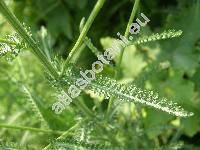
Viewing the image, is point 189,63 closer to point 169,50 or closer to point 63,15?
point 169,50

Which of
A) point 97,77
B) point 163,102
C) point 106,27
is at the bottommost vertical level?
point 163,102

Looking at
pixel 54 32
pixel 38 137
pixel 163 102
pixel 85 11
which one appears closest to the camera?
pixel 163 102

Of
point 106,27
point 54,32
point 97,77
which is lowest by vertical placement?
point 97,77

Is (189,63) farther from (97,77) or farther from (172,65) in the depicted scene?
(97,77)

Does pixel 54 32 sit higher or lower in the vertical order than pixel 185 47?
higher

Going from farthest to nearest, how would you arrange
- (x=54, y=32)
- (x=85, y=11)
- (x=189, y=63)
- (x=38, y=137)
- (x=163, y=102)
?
(x=54, y=32) < (x=85, y=11) < (x=38, y=137) < (x=189, y=63) < (x=163, y=102)

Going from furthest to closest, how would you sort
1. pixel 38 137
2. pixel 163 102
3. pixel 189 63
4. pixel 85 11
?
1. pixel 85 11
2. pixel 38 137
3. pixel 189 63
4. pixel 163 102

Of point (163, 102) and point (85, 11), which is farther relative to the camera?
point (85, 11)

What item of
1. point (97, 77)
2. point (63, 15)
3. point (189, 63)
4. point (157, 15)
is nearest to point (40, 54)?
point (97, 77)

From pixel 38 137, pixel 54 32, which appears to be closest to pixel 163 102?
pixel 38 137
